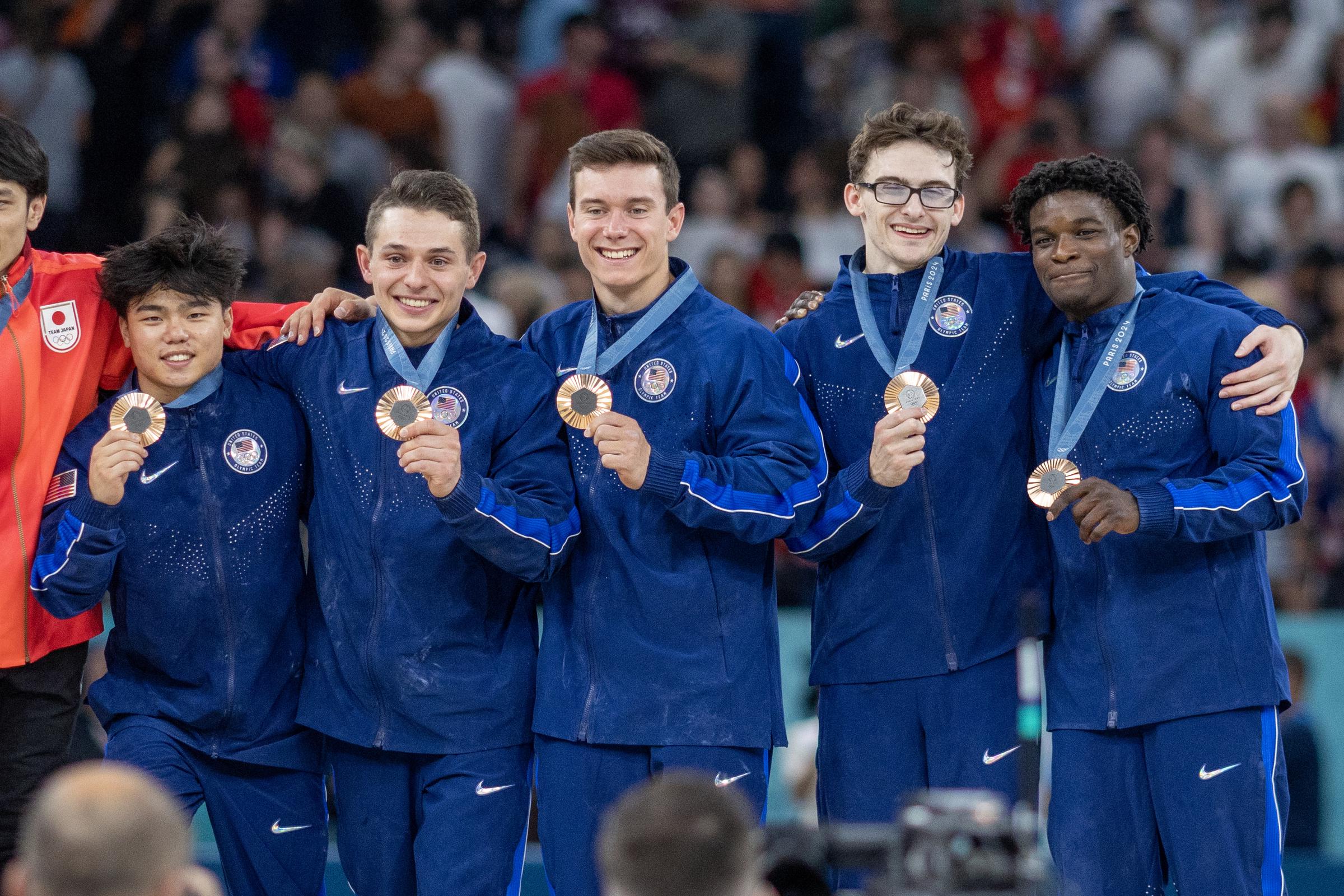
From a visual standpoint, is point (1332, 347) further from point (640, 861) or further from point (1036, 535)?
point (640, 861)

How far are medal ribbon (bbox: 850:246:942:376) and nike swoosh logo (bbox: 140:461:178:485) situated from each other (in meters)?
2.18

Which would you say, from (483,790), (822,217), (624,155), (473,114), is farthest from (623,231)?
(473,114)

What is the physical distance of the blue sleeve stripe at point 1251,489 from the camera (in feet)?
16.4

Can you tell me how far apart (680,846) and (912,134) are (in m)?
2.99

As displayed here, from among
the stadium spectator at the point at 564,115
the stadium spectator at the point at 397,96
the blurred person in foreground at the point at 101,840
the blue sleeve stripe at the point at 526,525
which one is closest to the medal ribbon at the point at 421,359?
the blue sleeve stripe at the point at 526,525

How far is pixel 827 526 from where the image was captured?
534cm

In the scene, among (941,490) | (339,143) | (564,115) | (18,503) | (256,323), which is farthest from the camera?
(564,115)

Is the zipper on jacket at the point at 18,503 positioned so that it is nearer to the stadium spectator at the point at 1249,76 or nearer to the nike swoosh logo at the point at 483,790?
the nike swoosh logo at the point at 483,790

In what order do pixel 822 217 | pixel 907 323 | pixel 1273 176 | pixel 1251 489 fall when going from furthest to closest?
pixel 1273 176
pixel 822 217
pixel 907 323
pixel 1251 489

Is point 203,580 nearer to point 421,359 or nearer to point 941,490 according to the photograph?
point 421,359

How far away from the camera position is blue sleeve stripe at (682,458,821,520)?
16.6 feet

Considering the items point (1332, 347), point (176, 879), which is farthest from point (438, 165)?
point (176, 879)

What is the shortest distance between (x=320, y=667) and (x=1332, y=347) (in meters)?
7.07

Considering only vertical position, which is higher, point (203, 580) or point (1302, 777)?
point (203, 580)
